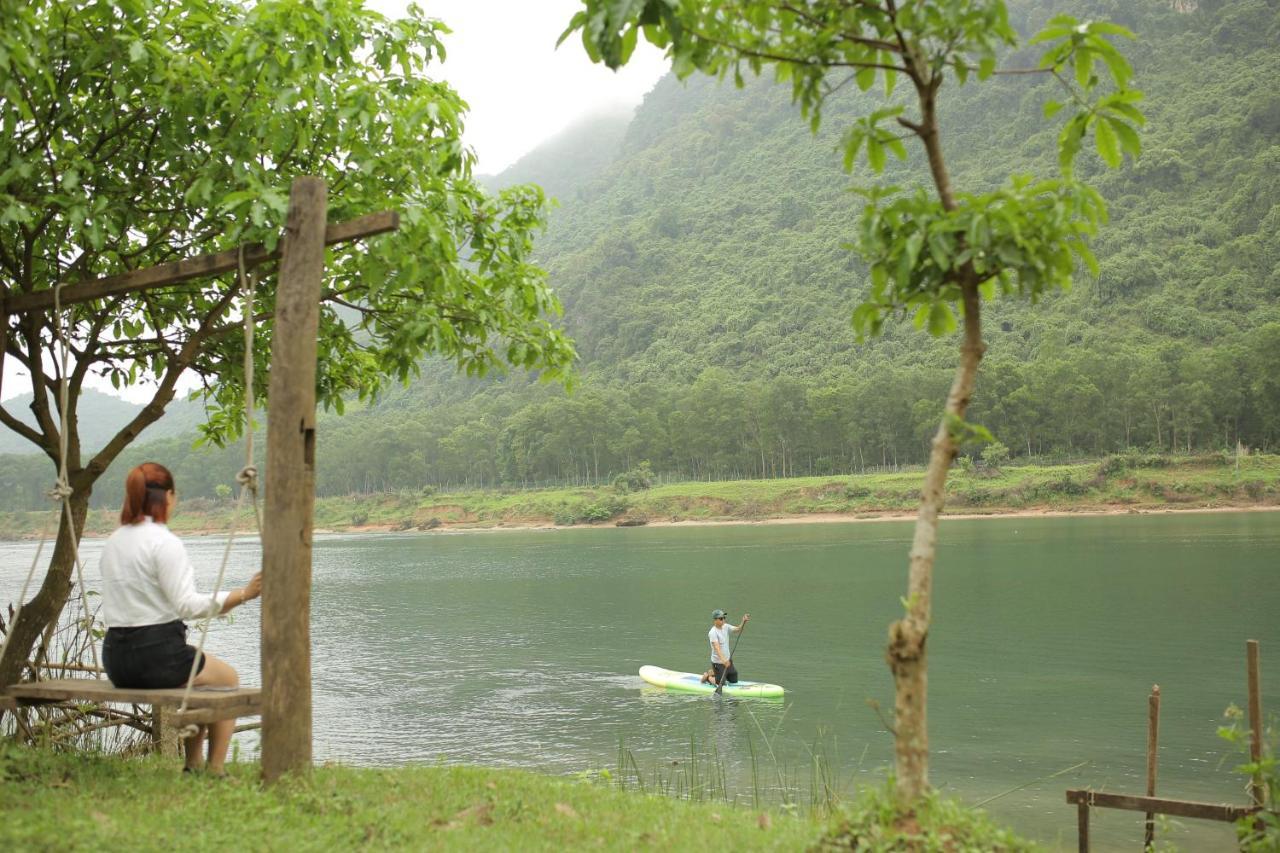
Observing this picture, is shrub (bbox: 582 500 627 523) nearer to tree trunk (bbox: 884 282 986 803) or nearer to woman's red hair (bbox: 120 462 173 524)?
woman's red hair (bbox: 120 462 173 524)

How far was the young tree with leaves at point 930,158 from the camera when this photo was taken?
3.95m

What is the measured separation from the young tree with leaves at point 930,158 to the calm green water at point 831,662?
6843mm

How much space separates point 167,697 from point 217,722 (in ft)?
1.38

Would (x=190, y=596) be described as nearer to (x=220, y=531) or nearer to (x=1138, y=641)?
(x=1138, y=641)

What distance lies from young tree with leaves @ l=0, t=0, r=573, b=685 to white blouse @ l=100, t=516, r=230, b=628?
1.59m

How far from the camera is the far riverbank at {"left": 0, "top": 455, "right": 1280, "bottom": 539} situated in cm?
6109

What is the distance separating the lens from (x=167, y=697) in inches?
193

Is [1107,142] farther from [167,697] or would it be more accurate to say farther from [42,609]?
[42,609]

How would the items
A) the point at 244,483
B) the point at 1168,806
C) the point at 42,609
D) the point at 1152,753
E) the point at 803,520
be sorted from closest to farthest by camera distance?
1. the point at 244,483
2. the point at 42,609
3. the point at 1168,806
4. the point at 1152,753
5. the point at 803,520

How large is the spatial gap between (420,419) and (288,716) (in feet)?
413

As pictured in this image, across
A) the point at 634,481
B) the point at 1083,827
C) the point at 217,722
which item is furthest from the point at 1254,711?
the point at 634,481

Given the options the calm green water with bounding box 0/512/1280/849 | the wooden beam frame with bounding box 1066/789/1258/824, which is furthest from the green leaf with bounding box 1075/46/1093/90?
the calm green water with bounding box 0/512/1280/849

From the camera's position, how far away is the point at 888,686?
745 inches

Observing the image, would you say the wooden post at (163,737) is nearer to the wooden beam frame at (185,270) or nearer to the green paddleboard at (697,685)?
the wooden beam frame at (185,270)
